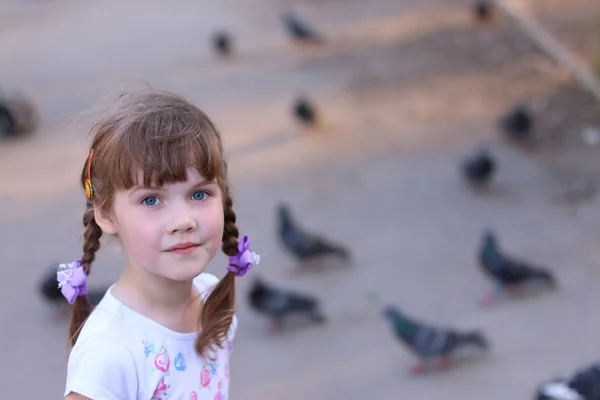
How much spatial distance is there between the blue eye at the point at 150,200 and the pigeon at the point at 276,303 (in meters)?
4.18

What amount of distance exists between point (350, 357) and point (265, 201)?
2628 millimetres

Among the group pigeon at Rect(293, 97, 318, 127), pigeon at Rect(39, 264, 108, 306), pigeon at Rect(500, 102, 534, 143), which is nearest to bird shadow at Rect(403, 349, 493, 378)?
pigeon at Rect(39, 264, 108, 306)

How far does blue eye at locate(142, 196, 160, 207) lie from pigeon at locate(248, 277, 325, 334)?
13.7 ft

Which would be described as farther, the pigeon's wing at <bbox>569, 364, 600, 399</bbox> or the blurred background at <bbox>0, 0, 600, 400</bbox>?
the blurred background at <bbox>0, 0, 600, 400</bbox>

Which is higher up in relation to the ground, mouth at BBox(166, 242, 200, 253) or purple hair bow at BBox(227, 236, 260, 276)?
purple hair bow at BBox(227, 236, 260, 276)

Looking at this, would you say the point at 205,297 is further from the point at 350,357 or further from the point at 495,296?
the point at 495,296

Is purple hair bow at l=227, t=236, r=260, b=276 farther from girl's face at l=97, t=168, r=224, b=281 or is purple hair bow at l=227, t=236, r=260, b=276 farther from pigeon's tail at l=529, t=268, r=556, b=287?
pigeon's tail at l=529, t=268, r=556, b=287

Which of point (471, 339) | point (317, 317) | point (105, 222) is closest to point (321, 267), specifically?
point (317, 317)

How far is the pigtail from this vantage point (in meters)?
2.11

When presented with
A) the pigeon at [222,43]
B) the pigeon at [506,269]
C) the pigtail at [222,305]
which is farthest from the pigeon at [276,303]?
the pigeon at [222,43]

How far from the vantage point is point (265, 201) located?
8.23 meters

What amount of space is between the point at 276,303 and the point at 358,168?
9.79ft

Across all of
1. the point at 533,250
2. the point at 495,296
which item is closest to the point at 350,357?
the point at 495,296

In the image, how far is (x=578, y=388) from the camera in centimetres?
448
